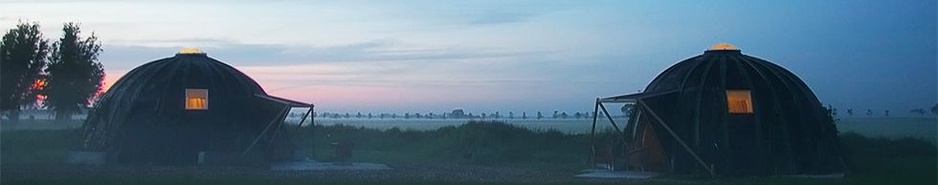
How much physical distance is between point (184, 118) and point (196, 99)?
0.86m

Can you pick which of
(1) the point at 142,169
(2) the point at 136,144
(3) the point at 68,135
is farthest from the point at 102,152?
(3) the point at 68,135

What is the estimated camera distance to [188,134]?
3722 centimetres

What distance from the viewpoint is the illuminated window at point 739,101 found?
106 feet

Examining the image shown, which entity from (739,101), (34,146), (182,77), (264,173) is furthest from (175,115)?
(739,101)

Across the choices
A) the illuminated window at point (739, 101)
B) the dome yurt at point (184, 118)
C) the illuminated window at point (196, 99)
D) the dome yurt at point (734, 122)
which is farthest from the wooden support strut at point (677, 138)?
the illuminated window at point (196, 99)

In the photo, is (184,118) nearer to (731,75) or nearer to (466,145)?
(466,145)

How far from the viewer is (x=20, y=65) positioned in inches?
2186

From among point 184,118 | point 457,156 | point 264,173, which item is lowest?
point 264,173

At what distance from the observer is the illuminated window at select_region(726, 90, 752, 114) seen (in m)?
32.3

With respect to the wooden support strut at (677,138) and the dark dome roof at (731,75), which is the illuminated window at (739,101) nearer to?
the dark dome roof at (731,75)

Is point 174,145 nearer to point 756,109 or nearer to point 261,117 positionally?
point 261,117

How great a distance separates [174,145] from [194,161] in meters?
0.90

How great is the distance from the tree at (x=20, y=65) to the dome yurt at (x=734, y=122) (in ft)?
104

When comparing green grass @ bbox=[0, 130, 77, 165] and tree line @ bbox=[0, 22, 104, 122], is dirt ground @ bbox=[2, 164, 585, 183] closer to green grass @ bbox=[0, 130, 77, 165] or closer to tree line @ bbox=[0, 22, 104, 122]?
green grass @ bbox=[0, 130, 77, 165]
